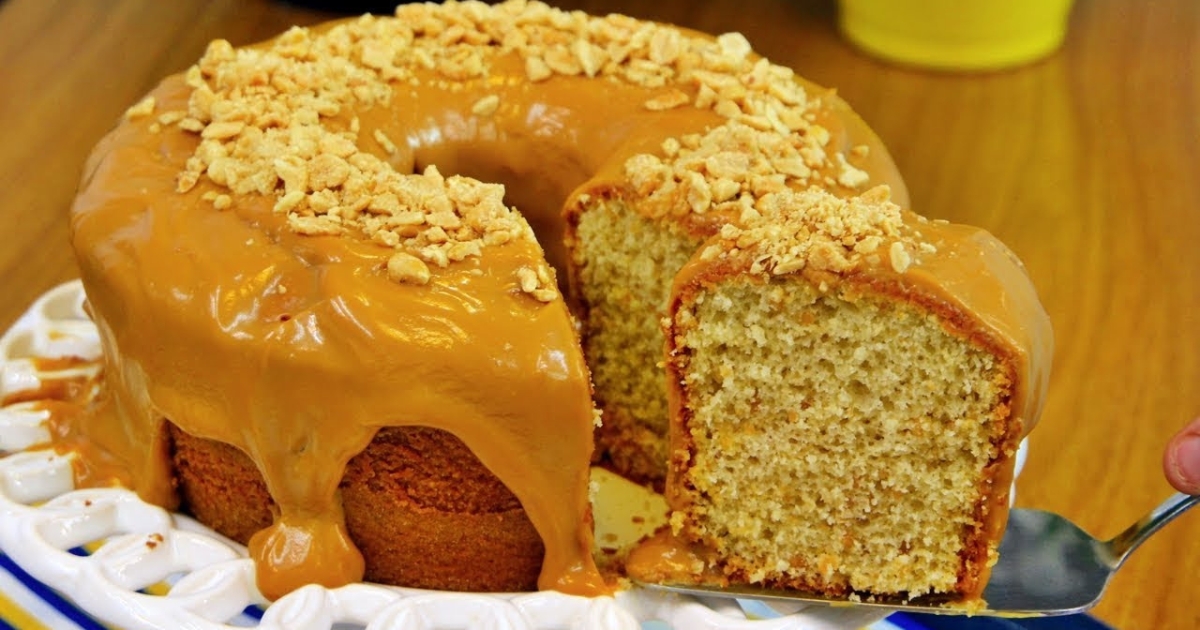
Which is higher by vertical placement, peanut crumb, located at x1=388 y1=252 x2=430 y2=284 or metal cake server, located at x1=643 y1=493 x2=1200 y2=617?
peanut crumb, located at x1=388 y1=252 x2=430 y2=284

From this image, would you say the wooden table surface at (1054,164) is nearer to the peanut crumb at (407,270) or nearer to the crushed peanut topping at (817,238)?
the crushed peanut topping at (817,238)

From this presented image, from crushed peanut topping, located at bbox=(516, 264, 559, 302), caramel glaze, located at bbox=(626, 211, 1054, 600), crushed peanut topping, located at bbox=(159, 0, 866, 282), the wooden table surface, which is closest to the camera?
caramel glaze, located at bbox=(626, 211, 1054, 600)

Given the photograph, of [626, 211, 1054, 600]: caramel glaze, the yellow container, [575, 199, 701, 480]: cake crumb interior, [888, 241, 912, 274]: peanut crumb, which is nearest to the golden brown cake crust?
[626, 211, 1054, 600]: caramel glaze

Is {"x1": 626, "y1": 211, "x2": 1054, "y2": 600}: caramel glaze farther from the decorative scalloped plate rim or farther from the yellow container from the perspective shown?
the yellow container

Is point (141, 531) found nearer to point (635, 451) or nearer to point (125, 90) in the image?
point (635, 451)

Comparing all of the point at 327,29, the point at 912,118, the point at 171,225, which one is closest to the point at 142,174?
the point at 171,225

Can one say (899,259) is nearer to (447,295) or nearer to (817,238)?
(817,238)

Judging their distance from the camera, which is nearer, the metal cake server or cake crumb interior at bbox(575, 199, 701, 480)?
the metal cake server
